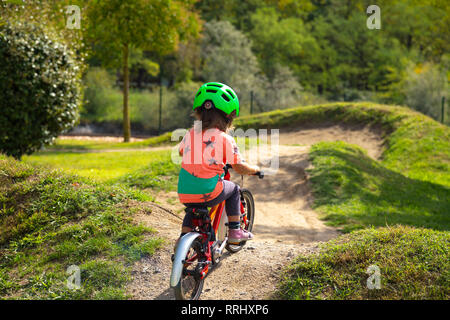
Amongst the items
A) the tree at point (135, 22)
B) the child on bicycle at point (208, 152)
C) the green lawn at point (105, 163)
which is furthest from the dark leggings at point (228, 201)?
the tree at point (135, 22)

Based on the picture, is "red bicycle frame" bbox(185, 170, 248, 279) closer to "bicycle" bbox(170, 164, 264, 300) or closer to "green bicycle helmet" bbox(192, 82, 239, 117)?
"bicycle" bbox(170, 164, 264, 300)

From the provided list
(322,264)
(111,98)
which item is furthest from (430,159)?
(111,98)

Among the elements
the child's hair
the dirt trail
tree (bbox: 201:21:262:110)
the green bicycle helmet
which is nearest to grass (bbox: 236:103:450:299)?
the dirt trail

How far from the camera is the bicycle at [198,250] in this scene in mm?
3539

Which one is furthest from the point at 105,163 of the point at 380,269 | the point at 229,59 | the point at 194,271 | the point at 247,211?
the point at 229,59

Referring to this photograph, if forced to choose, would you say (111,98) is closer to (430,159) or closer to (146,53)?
(146,53)

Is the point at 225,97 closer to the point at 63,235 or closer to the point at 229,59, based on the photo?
the point at 63,235

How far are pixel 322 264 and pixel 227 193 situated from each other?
3.33 feet

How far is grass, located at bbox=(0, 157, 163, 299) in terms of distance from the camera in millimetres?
4070

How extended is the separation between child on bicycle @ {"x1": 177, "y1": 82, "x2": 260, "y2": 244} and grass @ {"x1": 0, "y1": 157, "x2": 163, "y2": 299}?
88cm

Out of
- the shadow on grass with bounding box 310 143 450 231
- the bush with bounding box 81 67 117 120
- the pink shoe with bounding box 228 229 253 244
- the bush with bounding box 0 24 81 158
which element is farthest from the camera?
the bush with bounding box 81 67 117 120

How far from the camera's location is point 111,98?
30016 mm

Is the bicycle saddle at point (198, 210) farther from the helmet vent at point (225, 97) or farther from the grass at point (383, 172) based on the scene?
the grass at point (383, 172)

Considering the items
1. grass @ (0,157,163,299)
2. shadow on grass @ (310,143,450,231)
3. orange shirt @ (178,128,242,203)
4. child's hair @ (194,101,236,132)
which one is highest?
child's hair @ (194,101,236,132)
